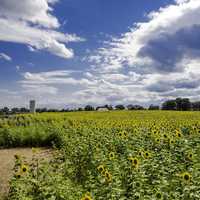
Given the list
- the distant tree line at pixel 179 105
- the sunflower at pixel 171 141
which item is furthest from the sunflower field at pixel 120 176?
the distant tree line at pixel 179 105

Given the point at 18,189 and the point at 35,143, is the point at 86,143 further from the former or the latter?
the point at 35,143

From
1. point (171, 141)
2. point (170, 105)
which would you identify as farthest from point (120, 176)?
point (170, 105)

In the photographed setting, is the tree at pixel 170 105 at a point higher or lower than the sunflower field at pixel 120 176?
higher

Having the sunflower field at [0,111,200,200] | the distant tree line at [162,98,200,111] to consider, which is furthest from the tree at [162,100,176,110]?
the sunflower field at [0,111,200,200]

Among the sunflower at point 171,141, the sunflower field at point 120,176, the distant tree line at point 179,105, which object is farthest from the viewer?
the distant tree line at point 179,105

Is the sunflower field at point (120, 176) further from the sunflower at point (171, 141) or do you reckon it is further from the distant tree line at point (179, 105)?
the distant tree line at point (179, 105)

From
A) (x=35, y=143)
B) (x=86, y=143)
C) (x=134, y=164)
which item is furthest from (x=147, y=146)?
(x=35, y=143)

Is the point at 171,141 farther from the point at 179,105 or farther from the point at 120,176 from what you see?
the point at 179,105

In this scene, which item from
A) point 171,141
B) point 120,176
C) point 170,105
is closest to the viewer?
point 120,176

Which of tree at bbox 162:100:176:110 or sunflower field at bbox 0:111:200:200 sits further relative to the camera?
tree at bbox 162:100:176:110

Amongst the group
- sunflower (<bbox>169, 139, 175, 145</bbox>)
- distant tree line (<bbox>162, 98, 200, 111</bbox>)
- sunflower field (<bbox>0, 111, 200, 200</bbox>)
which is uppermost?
distant tree line (<bbox>162, 98, 200, 111</bbox>)

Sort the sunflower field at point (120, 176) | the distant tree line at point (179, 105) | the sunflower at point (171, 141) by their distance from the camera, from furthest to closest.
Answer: the distant tree line at point (179, 105) < the sunflower at point (171, 141) < the sunflower field at point (120, 176)

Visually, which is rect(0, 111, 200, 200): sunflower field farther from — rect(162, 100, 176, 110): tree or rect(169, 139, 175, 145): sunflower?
rect(162, 100, 176, 110): tree

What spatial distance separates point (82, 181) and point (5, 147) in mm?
10790
